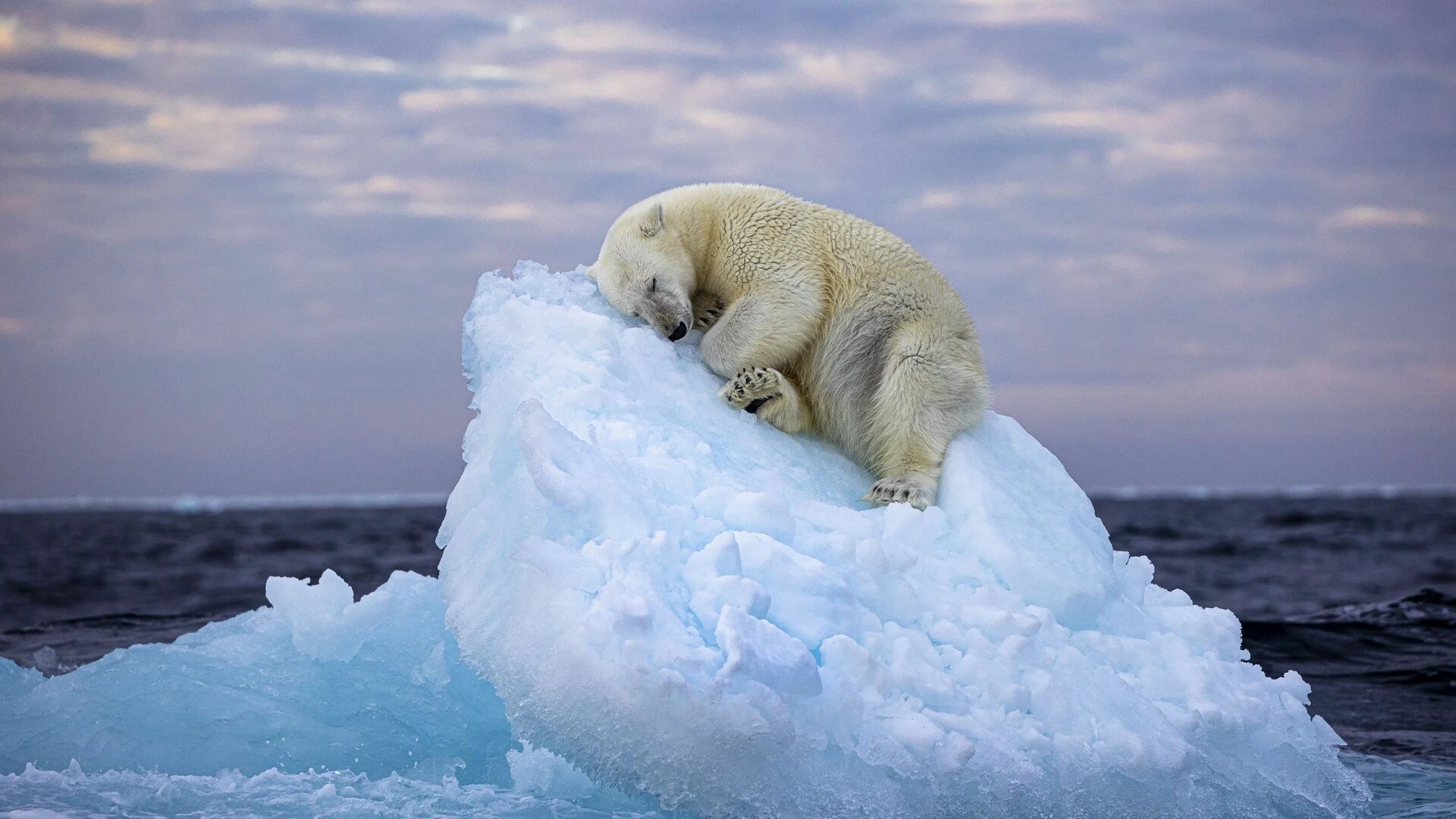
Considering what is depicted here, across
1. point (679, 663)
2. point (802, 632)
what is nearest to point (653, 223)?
point (802, 632)

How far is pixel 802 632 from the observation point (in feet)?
11.8

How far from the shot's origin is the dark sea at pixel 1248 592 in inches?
350

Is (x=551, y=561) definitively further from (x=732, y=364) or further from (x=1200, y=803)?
(x=1200, y=803)

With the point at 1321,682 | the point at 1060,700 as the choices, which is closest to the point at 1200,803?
the point at 1060,700

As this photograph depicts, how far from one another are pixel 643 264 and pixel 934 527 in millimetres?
1847

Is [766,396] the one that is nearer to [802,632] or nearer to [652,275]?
[652,275]

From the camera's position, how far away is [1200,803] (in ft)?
13.2

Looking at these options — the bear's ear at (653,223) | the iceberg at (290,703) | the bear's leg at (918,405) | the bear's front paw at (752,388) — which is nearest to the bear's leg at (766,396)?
the bear's front paw at (752,388)

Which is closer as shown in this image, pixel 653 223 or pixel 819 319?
pixel 819 319

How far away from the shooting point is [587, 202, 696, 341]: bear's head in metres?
5.24

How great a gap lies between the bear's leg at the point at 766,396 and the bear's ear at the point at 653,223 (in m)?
0.83

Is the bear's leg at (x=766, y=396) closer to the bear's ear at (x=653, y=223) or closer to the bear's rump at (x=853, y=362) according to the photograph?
the bear's rump at (x=853, y=362)

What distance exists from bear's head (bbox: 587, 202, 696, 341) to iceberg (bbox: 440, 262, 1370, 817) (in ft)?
0.80

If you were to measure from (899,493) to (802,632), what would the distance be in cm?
125
